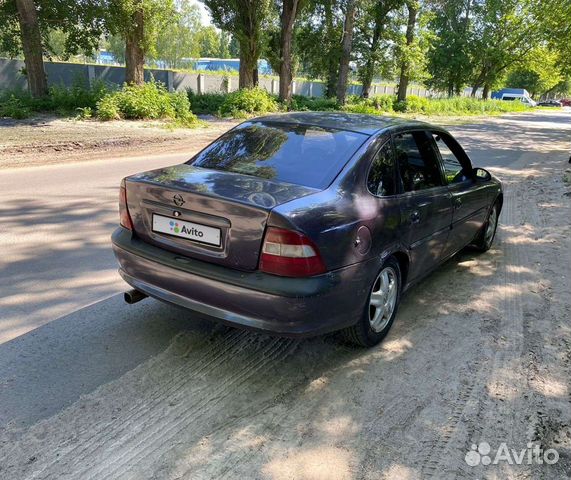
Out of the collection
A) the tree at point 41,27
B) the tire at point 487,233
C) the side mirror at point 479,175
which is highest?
the tree at point 41,27

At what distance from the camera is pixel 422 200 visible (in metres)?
3.89

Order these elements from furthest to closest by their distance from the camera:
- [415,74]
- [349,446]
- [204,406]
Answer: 1. [415,74]
2. [204,406]
3. [349,446]

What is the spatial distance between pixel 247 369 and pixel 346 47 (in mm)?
28030

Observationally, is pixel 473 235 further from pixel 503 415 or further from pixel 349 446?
pixel 349 446

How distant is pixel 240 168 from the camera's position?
3553mm

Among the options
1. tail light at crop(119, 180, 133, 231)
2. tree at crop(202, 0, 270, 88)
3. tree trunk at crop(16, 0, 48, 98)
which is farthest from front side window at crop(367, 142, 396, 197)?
tree at crop(202, 0, 270, 88)

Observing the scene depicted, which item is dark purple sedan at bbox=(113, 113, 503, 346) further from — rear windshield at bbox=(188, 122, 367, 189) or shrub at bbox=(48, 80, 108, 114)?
shrub at bbox=(48, 80, 108, 114)

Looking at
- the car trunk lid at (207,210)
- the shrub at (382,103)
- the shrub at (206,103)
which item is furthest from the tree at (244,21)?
the car trunk lid at (207,210)

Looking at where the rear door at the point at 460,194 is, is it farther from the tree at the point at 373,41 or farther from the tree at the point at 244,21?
the tree at the point at 373,41

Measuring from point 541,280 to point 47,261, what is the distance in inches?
197

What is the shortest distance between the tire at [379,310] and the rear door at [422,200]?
0.27 m

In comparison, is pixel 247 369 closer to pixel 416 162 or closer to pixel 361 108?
pixel 416 162

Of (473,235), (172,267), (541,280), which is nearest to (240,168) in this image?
(172,267)

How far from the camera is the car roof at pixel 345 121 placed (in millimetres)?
3836
